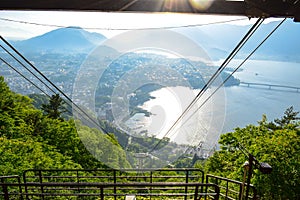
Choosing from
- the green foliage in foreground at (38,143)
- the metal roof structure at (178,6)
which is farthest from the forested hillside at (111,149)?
the metal roof structure at (178,6)

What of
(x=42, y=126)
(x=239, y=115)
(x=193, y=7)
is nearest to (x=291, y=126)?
(x=193, y=7)

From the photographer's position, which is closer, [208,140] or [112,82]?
[208,140]

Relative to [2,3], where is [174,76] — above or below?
above

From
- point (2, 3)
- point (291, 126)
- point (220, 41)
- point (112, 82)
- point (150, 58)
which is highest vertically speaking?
point (220, 41)

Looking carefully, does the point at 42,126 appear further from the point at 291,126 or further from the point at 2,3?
the point at 2,3

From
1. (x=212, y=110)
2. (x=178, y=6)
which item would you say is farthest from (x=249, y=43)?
(x=178, y=6)

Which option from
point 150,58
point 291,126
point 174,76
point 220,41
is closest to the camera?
point 291,126

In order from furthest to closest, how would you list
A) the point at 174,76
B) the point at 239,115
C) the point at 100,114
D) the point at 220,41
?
the point at 220,41
the point at 174,76
the point at 239,115
the point at 100,114

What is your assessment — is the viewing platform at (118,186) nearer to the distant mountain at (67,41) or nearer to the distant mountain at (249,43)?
the distant mountain at (249,43)
